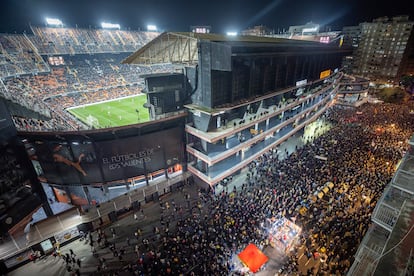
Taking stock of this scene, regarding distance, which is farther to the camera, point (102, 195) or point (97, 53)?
point (97, 53)

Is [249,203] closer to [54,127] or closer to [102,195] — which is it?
[102,195]


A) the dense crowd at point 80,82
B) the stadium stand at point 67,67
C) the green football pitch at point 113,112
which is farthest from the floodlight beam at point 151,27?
the green football pitch at point 113,112

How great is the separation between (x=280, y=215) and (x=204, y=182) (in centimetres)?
905

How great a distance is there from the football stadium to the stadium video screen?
0.12 m

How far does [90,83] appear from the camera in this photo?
5169cm

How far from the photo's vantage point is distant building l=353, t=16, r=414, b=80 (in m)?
63.4

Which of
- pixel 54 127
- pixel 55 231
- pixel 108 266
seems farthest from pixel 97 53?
pixel 108 266

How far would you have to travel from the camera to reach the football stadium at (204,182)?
15297mm

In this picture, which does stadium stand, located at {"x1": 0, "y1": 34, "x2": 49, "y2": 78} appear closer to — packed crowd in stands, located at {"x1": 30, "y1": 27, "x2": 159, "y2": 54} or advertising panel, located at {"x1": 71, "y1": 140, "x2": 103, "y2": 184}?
packed crowd in stands, located at {"x1": 30, "y1": 27, "x2": 159, "y2": 54}

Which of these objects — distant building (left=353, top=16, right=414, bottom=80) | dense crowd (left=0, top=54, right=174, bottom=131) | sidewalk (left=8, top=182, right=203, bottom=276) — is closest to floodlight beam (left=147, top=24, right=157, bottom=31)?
dense crowd (left=0, top=54, right=174, bottom=131)

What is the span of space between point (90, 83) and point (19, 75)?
13.3 m

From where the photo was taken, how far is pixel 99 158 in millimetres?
20812

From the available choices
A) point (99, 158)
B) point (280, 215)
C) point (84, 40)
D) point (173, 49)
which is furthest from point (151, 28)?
point (280, 215)

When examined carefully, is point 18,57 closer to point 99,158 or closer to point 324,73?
point 99,158
